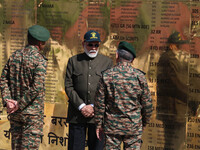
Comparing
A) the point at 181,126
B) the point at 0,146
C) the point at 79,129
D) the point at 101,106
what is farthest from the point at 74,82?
the point at 0,146

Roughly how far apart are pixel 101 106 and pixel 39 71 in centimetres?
82

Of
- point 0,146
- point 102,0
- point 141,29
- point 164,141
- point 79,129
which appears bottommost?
point 0,146

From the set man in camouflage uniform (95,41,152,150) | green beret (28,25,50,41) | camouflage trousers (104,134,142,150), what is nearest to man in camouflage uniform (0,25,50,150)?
green beret (28,25,50,41)

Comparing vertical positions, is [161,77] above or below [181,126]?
above

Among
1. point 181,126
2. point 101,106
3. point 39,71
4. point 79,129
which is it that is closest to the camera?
point 101,106

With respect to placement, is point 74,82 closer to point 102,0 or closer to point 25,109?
point 25,109

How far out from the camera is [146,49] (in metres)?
5.43

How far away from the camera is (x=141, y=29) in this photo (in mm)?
5426

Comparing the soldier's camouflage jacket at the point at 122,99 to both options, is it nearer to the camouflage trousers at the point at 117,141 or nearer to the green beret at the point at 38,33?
the camouflage trousers at the point at 117,141

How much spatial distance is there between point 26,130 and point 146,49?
2154mm

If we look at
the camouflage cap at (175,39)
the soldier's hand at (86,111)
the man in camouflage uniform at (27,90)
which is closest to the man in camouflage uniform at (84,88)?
the soldier's hand at (86,111)

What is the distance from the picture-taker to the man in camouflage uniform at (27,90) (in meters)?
4.18

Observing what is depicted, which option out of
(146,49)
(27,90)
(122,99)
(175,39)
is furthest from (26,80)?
(175,39)

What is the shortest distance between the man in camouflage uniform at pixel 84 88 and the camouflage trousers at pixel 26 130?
0.51m
